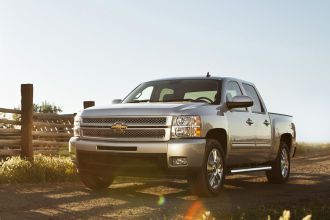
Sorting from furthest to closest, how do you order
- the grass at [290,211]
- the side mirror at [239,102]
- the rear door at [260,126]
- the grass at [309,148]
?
the grass at [309,148] < the rear door at [260,126] < the side mirror at [239,102] < the grass at [290,211]

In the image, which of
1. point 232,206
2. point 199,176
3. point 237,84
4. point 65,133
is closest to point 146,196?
point 199,176

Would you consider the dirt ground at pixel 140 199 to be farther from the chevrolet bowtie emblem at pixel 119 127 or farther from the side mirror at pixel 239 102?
the side mirror at pixel 239 102

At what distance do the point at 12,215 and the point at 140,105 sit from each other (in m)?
2.47

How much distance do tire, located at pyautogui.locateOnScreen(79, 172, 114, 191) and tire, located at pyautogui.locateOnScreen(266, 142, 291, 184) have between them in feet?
11.7

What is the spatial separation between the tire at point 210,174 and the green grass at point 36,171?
360cm

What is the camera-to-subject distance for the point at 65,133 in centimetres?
1997

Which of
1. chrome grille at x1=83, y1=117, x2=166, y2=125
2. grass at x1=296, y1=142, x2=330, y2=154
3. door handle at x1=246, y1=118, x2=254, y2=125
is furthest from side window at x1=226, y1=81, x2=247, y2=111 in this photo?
grass at x1=296, y1=142, x2=330, y2=154

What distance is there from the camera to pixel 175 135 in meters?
7.40

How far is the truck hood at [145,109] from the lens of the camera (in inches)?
295

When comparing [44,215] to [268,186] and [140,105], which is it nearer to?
[140,105]

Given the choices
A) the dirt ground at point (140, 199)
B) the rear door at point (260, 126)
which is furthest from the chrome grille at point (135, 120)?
the rear door at point (260, 126)

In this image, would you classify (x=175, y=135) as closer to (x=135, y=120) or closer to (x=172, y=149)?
(x=172, y=149)

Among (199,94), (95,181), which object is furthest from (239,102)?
(95,181)

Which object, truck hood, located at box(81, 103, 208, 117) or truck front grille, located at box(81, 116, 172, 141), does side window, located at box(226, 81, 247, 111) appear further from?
truck front grille, located at box(81, 116, 172, 141)
